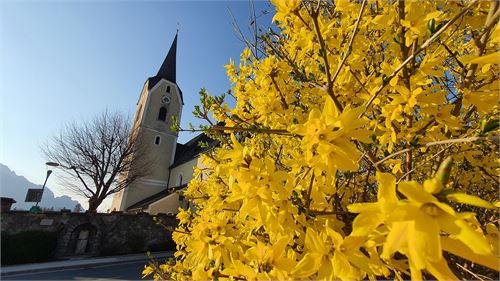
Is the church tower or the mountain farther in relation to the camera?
the mountain

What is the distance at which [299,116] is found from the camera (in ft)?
6.15

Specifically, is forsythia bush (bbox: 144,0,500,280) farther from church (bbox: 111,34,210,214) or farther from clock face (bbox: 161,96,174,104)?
clock face (bbox: 161,96,174,104)

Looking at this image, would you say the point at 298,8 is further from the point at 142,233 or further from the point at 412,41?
the point at 142,233

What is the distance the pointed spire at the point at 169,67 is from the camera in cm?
3011

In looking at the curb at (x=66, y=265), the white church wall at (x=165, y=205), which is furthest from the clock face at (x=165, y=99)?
the curb at (x=66, y=265)

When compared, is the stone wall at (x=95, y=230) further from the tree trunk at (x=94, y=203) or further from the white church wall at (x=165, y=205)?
the white church wall at (x=165, y=205)

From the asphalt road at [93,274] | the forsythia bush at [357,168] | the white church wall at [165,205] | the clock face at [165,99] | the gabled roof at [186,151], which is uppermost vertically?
the clock face at [165,99]

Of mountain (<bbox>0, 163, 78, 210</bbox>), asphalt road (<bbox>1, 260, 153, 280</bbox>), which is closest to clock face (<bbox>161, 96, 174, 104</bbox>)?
asphalt road (<bbox>1, 260, 153, 280</bbox>)

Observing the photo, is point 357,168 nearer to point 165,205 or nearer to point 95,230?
point 95,230

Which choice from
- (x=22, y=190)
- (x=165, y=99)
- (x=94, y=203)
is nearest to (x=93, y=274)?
(x=94, y=203)

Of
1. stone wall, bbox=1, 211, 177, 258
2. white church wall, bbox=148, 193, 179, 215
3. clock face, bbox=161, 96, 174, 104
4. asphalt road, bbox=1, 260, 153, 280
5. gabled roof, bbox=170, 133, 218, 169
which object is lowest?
asphalt road, bbox=1, 260, 153, 280

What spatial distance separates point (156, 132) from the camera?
27500mm

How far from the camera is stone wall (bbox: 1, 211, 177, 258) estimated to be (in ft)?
44.1

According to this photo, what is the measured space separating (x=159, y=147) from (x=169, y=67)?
31.2ft
